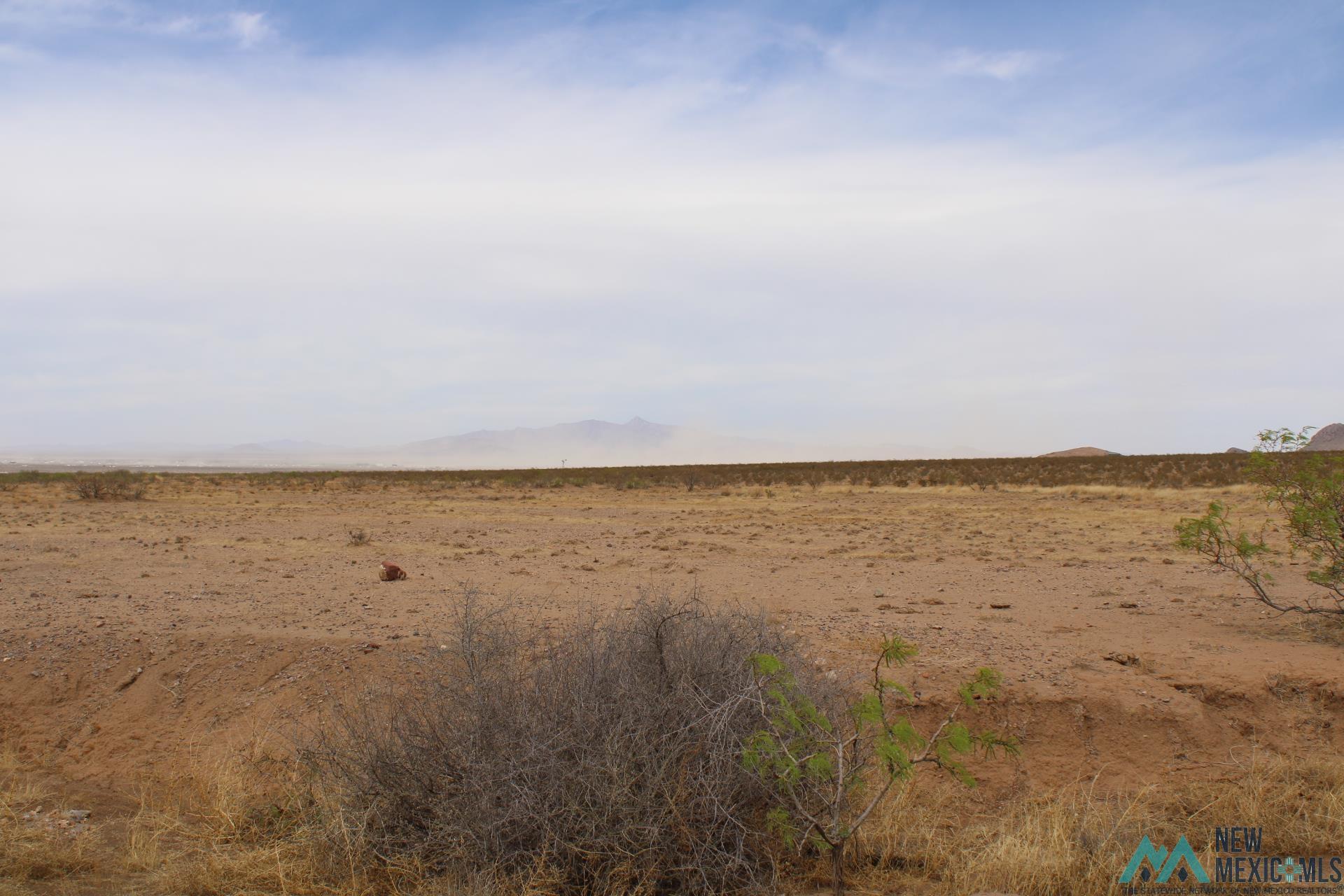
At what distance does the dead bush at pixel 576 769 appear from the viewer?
13.6 feet

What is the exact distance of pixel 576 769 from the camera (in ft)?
13.8

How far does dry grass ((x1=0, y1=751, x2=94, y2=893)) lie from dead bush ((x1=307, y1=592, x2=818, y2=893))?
58.4 inches

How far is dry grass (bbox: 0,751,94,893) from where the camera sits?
4.74 metres

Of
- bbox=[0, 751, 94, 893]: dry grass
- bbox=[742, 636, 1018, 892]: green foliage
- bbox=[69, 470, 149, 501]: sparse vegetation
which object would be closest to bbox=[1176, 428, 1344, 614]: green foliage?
bbox=[742, 636, 1018, 892]: green foliage

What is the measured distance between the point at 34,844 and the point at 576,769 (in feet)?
11.2

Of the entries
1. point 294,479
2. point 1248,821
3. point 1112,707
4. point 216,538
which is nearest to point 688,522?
point 216,538

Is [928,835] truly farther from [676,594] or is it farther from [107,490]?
[107,490]

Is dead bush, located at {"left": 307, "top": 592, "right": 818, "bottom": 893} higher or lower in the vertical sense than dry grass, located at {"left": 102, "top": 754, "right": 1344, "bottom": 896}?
higher

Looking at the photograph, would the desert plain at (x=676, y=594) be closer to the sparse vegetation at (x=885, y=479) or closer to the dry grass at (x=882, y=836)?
the dry grass at (x=882, y=836)

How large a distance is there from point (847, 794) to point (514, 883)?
186cm

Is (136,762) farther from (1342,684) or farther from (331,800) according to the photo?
(1342,684)

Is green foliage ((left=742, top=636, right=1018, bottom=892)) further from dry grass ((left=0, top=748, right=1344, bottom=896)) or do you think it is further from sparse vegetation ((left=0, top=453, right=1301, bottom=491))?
sparse vegetation ((left=0, top=453, right=1301, bottom=491))

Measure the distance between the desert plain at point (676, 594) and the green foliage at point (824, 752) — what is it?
2133 millimetres

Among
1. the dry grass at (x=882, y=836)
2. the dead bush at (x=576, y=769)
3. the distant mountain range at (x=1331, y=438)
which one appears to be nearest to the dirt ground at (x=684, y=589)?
the dry grass at (x=882, y=836)
